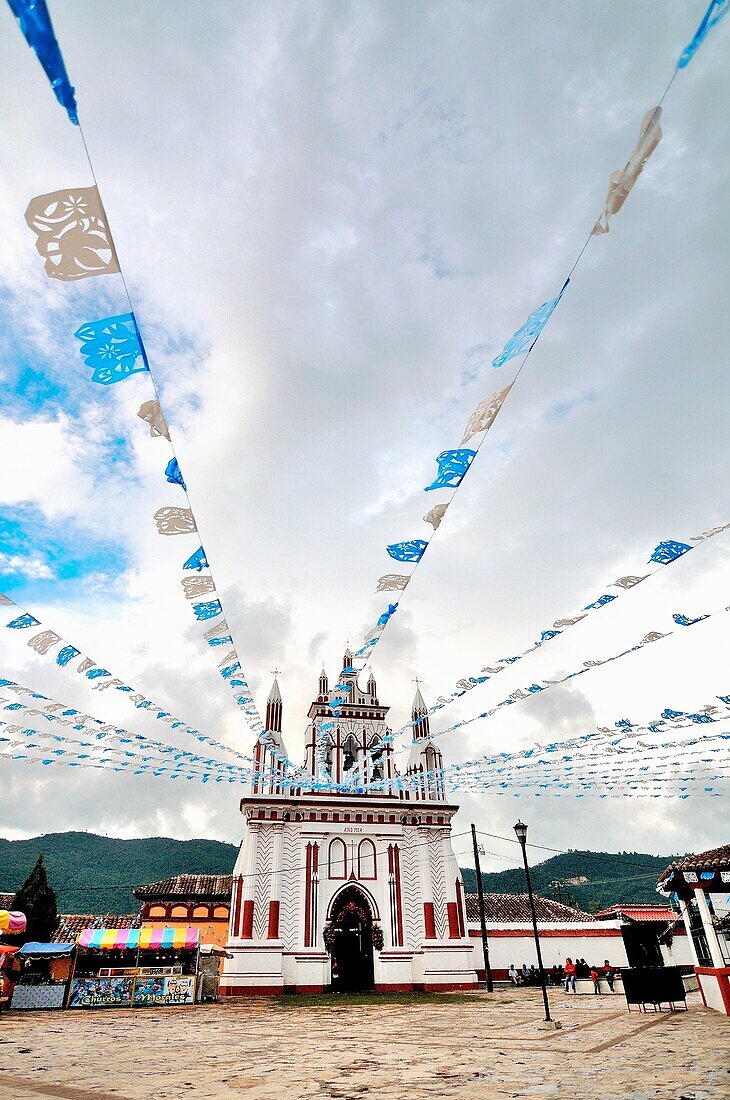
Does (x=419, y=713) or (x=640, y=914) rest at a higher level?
(x=419, y=713)

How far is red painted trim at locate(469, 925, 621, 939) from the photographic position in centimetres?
3247

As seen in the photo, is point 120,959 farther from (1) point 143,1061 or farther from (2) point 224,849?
(2) point 224,849

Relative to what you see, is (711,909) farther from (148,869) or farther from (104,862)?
(104,862)

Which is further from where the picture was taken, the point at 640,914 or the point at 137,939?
the point at 640,914

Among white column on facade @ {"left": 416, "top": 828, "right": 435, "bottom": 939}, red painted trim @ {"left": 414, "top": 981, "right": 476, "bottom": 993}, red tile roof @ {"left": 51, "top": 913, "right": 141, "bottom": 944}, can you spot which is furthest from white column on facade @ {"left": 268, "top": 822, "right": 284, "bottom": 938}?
red tile roof @ {"left": 51, "top": 913, "right": 141, "bottom": 944}

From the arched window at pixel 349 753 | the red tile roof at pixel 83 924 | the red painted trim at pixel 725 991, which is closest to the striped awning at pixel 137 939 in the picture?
the arched window at pixel 349 753

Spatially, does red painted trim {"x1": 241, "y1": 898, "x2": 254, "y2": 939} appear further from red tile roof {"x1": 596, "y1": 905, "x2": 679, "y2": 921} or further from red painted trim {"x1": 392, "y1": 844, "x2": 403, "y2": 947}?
red tile roof {"x1": 596, "y1": 905, "x2": 679, "y2": 921}

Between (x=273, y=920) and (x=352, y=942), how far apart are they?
3909mm

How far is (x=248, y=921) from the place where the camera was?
26266mm

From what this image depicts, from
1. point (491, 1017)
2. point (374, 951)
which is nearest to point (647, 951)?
point (374, 951)

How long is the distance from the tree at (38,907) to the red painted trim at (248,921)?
16.8 metres

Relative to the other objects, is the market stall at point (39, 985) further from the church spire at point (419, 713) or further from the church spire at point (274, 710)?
the church spire at point (419, 713)

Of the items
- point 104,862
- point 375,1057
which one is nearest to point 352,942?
point 375,1057

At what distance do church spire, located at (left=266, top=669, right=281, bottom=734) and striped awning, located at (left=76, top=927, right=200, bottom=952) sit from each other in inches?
360
